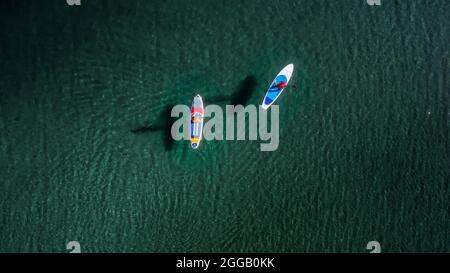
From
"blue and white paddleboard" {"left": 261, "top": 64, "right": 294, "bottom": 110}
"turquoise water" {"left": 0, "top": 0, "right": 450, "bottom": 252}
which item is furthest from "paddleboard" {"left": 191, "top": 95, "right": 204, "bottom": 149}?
"blue and white paddleboard" {"left": 261, "top": 64, "right": 294, "bottom": 110}

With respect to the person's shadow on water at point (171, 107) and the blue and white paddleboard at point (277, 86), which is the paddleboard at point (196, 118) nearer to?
the person's shadow on water at point (171, 107)

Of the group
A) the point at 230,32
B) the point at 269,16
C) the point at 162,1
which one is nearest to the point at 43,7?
the point at 162,1

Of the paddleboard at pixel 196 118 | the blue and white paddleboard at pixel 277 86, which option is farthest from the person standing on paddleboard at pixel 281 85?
the paddleboard at pixel 196 118

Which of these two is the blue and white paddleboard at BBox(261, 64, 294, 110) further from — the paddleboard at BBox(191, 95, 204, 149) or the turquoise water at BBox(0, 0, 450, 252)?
the paddleboard at BBox(191, 95, 204, 149)

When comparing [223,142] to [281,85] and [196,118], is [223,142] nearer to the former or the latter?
[196,118]

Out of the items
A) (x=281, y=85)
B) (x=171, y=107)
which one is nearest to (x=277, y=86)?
(x=281, y=85)
